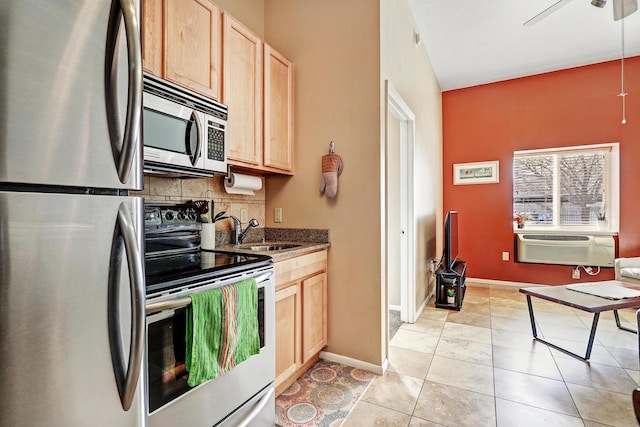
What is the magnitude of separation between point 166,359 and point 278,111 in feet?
5.93

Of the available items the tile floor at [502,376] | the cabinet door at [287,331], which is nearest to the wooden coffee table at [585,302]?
the tile floor at [502,376]

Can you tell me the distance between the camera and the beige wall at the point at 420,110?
2471mm

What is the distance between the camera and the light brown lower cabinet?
188cm

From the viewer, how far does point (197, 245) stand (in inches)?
72.7

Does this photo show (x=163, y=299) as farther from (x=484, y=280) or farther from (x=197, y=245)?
(x=484, y=280)

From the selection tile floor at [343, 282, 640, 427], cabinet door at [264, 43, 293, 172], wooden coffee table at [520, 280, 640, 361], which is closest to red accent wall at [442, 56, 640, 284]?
tile floor at [343, 282, 640, 427]

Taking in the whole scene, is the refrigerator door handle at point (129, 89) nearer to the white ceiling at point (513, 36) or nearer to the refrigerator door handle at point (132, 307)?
the refrigerator door handle at point (132, 307)

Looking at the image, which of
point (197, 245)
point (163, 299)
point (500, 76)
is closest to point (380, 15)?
point (197, 245)

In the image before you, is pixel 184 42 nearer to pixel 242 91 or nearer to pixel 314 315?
pixel 242 91

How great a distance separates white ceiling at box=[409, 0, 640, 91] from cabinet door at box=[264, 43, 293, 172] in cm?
163

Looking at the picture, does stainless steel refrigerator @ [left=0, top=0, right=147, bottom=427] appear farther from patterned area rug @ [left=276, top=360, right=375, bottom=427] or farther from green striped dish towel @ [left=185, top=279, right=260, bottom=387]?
patterned area rug @ [left=276, top=360, right=375, bottom=427]

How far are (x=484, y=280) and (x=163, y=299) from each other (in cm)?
484

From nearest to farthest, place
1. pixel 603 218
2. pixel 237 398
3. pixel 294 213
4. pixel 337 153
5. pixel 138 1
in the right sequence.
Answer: pixel 138 1
pixel 237 398
pixel 337 153
pixel 294 213
pixel 603 218

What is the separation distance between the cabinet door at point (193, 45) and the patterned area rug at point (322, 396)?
6.21ft
